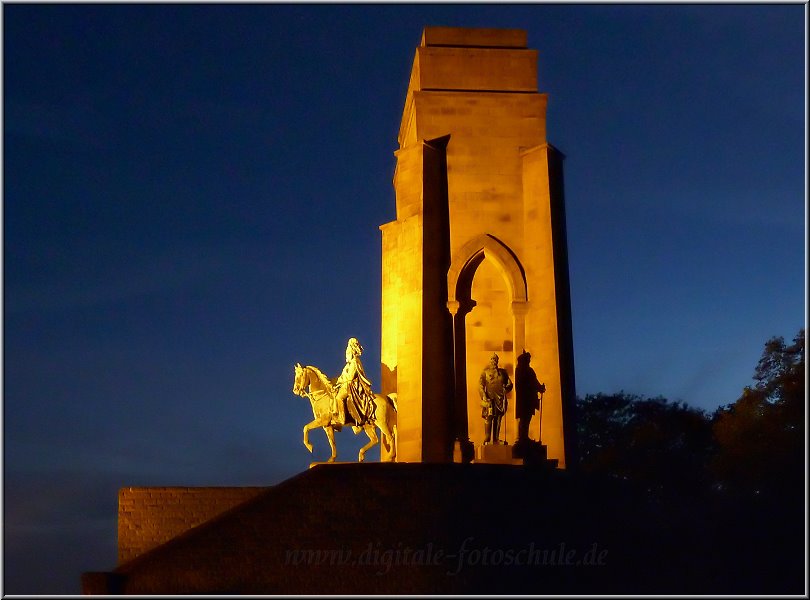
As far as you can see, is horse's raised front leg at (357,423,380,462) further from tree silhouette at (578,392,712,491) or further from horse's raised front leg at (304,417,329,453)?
tree silhouette at (578,392,712,491)

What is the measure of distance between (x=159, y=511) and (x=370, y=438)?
5.64 metres

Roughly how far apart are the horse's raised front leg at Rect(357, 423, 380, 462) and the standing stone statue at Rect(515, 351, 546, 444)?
3440 mm

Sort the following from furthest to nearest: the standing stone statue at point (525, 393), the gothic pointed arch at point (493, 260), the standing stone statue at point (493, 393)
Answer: the gothic pointed arch at point (493, 260) < the standing stone statue at point (525, 393) < the standing stone statue at point (493, 393)

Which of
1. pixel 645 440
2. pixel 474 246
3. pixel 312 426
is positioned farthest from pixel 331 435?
pixel 645 440

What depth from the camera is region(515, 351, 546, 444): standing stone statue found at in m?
26.0

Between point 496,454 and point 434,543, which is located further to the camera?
point 496,454

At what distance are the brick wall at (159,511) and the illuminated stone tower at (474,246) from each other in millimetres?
4157

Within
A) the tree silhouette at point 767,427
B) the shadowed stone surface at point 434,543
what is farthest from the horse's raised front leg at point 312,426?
the tree silhouette at point 767,427

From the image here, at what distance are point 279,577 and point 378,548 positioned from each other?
5.21 ft

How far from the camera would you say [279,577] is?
18656mm

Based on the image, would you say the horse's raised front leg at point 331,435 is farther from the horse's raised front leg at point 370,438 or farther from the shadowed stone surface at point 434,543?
the shadowed stone surface at point 434,543

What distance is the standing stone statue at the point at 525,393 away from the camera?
85.3ft

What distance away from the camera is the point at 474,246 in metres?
27.0

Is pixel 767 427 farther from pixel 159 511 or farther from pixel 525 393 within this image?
pixel 159 511
